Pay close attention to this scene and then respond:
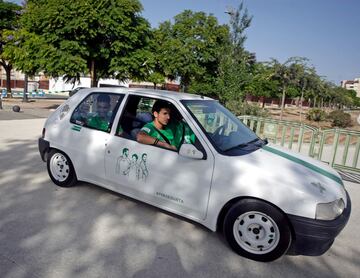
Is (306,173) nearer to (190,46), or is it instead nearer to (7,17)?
(190,46)

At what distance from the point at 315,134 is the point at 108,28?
1189cm

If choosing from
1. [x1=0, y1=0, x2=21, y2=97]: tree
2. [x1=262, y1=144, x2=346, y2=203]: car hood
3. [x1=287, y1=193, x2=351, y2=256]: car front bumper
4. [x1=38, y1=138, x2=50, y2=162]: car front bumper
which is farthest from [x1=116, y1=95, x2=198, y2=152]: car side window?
[x1=0, y1=0, x2=21, y2=97]: tree

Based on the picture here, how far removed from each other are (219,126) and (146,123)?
3.20 ft

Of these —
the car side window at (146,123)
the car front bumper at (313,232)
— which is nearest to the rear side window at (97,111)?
the car side window at (146,123)

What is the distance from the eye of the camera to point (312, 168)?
10.6 ft

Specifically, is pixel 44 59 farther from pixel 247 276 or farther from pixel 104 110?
pixel 247 276

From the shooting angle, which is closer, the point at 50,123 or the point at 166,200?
the point at 166,200

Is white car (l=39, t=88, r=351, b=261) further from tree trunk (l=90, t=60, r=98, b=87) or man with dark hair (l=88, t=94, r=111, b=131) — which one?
tree trunk (l=90, t=60, r=98, b=87)

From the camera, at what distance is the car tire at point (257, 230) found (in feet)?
9.20

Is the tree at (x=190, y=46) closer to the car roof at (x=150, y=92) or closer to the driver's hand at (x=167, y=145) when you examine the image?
the car roof at (x=150, y=92)

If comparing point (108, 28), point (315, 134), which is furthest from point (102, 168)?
point (108, 28)

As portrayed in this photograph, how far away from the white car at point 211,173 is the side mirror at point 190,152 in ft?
0.03

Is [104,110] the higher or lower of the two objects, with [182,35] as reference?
lower

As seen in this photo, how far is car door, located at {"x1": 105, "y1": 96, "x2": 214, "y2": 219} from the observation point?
3.13 m
